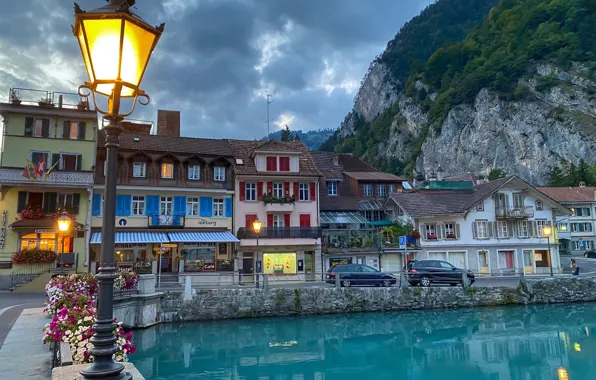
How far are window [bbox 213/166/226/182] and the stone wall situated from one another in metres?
12.4

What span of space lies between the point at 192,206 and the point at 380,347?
19.7 metres

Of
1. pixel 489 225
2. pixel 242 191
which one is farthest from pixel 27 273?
pixel 489 225

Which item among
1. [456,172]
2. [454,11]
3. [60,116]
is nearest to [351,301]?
[60,116]

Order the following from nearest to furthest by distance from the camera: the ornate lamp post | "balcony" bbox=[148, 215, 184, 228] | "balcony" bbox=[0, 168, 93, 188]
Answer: the ornate lamp post, "balcony" bbox=[0, 168, 93, 188], "balcony" bbox=[148, 215, 184, 228]

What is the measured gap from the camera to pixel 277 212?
118 feet

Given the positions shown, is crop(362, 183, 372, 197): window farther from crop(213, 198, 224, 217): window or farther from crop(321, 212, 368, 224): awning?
crop(213, 198, 224, 217): window

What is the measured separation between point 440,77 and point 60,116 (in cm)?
10825

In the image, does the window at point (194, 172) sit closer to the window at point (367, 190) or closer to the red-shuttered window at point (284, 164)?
the red-shuttered window at point (284, 164)

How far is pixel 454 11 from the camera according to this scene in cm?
14888

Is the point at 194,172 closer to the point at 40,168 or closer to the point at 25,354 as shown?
the point at 40,168

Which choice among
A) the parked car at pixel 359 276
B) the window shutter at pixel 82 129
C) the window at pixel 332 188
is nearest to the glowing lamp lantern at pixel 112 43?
the parked car at pixel 359 276

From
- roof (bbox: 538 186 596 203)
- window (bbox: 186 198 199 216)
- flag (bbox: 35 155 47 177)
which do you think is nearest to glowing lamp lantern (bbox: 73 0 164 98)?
flag (bbox: 35 155 47 177)

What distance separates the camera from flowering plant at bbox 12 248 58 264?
89.9 ft

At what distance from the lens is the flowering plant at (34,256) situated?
2739 centimetres
